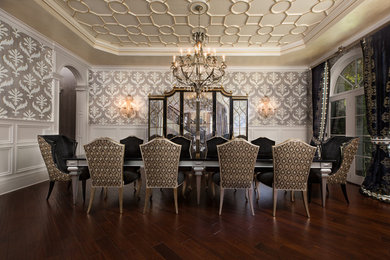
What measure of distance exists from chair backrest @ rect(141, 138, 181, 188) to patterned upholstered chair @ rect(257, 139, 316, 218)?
1.21 metres

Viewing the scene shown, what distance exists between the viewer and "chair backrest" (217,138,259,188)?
75.5 inches

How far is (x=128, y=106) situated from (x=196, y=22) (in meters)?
2.85

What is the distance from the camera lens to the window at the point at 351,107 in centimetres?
327

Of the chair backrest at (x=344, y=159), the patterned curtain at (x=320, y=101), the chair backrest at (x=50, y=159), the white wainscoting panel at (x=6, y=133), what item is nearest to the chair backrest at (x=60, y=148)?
the chair backrest at (x=50, y=159)

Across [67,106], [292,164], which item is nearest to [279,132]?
[292,164]

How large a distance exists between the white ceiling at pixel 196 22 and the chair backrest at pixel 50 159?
219 centimetres

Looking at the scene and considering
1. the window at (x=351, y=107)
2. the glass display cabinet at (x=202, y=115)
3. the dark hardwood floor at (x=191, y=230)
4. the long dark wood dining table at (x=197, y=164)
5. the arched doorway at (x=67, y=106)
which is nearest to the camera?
the dark hardwood floor at (x=191, y=230)

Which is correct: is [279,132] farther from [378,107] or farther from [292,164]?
[292,164]

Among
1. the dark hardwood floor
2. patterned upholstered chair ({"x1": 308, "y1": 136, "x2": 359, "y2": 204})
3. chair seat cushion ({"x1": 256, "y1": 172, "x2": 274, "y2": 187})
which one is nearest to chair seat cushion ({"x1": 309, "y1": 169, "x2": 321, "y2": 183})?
patterned upholstered chair ({"x1": 308, "y1": 136, "x2": 359, "y2": 204})

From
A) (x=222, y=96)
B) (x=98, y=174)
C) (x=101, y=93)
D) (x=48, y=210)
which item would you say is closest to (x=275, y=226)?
(x=98, y=174)

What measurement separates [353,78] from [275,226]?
3.78m

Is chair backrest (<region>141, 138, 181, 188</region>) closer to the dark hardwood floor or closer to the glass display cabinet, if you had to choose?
the dark hardwood floor

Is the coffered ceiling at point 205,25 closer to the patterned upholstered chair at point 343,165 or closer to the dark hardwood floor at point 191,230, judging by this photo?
the patterned upholstered chair at point 343,165

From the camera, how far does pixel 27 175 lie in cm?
305
